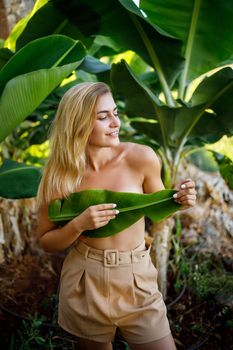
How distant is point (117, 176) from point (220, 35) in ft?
3.05

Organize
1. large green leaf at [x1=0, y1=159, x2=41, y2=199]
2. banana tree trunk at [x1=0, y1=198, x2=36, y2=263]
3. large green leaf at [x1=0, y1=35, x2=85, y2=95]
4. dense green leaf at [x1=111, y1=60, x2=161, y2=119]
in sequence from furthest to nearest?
banana tree trunk at [x1=0, y1=198, x2=36, y2=263] → large green leaf at [x1=0, y1=159, x2=41, y2=199] → dense green leaf at [x1=111, y1=60, x2=161, y2=119] → large green leaf at [x1=0, y1=35, x2=85, y2=95]

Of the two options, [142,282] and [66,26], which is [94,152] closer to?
[142,282]

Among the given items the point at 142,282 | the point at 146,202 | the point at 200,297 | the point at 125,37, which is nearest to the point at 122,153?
the point at 146,202

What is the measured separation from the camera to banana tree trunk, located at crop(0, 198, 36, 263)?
2.68 meters

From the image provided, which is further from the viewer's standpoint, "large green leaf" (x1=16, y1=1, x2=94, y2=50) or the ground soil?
the ground soil

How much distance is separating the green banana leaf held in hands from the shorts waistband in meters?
0.05

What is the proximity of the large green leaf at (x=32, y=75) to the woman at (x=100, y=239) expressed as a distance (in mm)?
77

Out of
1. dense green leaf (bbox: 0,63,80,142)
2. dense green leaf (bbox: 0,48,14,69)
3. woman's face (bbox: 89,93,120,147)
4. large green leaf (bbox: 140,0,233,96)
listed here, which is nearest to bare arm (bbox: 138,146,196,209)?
woman's face (bbox: 89,93,120,147)

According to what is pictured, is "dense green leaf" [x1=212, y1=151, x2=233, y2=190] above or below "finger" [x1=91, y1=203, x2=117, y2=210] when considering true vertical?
below

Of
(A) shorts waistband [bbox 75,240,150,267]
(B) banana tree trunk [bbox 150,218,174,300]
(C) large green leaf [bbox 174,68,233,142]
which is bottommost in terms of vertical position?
(B) banana tree trunk [bbox 150,218,174,300]

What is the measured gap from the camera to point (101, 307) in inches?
55.1

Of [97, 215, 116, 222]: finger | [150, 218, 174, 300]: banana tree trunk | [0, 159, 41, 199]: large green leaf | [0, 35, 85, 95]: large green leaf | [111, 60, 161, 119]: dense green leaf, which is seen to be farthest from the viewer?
[150, 218, 174, 300]: banana tree trunk

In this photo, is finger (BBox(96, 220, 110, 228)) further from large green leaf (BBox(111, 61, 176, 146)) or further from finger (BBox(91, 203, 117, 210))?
large green leaf (BBox(111, 61, 176, 146))

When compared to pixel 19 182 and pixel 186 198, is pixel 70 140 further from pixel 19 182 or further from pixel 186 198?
pixel 19 182
